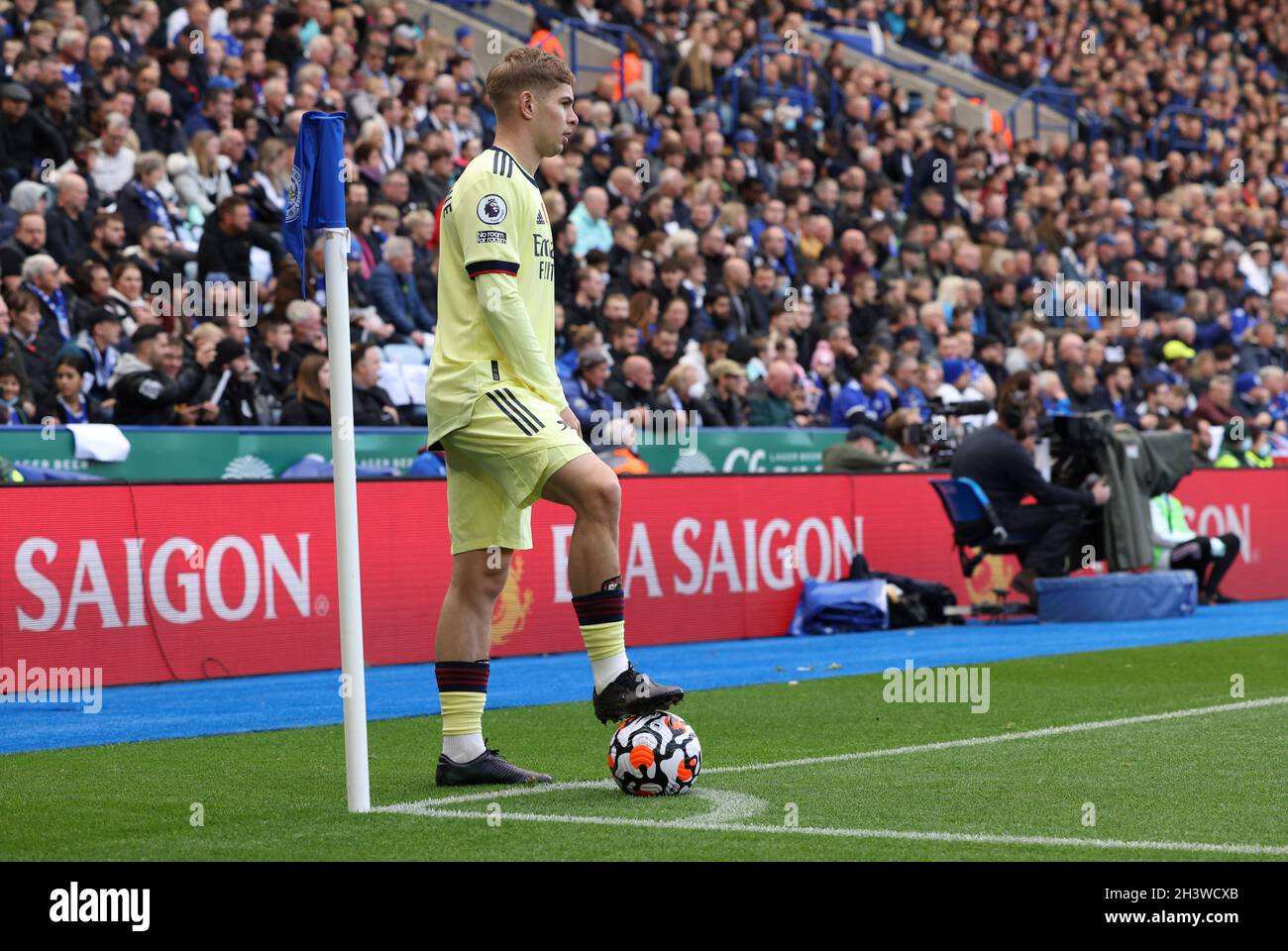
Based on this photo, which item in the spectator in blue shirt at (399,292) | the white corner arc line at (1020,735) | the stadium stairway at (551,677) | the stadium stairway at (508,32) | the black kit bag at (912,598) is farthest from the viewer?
the stadium stairway at (508,32)

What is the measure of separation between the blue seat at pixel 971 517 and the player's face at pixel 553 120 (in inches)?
355

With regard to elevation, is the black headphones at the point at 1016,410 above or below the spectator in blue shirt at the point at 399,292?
below

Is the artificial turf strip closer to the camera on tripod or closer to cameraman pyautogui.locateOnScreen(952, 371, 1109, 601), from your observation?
cameraman pyautogui.locateOnScreen(952, 371, 1109, 601)

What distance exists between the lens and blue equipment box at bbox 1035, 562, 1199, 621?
15258mm

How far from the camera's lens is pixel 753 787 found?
6324 mm

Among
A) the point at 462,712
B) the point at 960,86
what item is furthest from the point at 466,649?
the point at 960,86

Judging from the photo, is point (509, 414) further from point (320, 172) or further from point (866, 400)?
point (866, 400)

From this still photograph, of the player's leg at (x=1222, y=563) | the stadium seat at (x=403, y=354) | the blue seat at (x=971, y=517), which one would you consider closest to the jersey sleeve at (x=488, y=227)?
the stadium seat at (x=403, y=354)

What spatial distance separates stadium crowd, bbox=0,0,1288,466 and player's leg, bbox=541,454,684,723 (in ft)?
24.1

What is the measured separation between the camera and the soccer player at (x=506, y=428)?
6.12 metres

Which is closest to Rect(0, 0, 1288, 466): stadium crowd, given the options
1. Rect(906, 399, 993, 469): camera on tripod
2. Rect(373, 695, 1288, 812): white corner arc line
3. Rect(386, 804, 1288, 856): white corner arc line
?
Rect(906, 399, 993, 469): camera on tripod

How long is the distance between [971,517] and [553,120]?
9.33m

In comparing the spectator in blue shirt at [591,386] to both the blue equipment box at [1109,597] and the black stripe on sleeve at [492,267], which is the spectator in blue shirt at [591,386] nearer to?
the blue equipment box at [1109,597]
